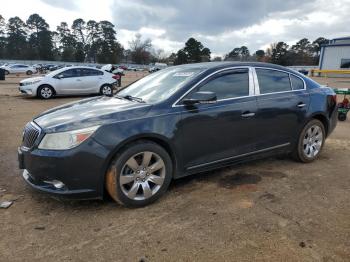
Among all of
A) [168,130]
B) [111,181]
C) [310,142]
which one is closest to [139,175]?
[111,181]

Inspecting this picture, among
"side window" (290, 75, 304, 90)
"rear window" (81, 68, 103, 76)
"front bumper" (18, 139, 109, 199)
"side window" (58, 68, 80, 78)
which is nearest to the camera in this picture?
"front bumper" (18, 139, 109, 199)

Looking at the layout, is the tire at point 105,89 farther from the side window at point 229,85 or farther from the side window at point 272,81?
the side window at point 229,85

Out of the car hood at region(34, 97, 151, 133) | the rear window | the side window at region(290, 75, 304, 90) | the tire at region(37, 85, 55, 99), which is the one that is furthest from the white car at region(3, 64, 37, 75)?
the side window at region(290, 75, 304, 90)

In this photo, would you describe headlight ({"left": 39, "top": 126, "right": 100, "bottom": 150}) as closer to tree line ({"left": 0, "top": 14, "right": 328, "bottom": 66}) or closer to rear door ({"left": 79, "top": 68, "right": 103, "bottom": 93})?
rear door ({"left": 79, "top": 68, "right": 103, "bottom": 93})

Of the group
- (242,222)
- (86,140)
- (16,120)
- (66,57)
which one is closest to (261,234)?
(242,222)

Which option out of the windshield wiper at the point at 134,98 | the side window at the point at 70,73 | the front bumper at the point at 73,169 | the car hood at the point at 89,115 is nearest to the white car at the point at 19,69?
the side window at the point at 70,73

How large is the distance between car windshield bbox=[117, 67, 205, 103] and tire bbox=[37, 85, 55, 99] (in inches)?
405

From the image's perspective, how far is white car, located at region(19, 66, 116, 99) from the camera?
14.0m

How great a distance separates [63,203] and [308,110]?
379 centimetres

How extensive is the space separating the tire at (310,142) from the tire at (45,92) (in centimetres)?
1173

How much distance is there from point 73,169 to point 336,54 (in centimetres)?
4834

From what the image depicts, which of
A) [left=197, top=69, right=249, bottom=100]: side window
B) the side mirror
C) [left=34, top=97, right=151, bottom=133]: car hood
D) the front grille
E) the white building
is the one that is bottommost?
the front grille

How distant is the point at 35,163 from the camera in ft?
11.1

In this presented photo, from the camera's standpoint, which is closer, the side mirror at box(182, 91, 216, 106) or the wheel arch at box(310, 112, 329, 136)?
the side mirror at box(182, 91, 216, 106)
